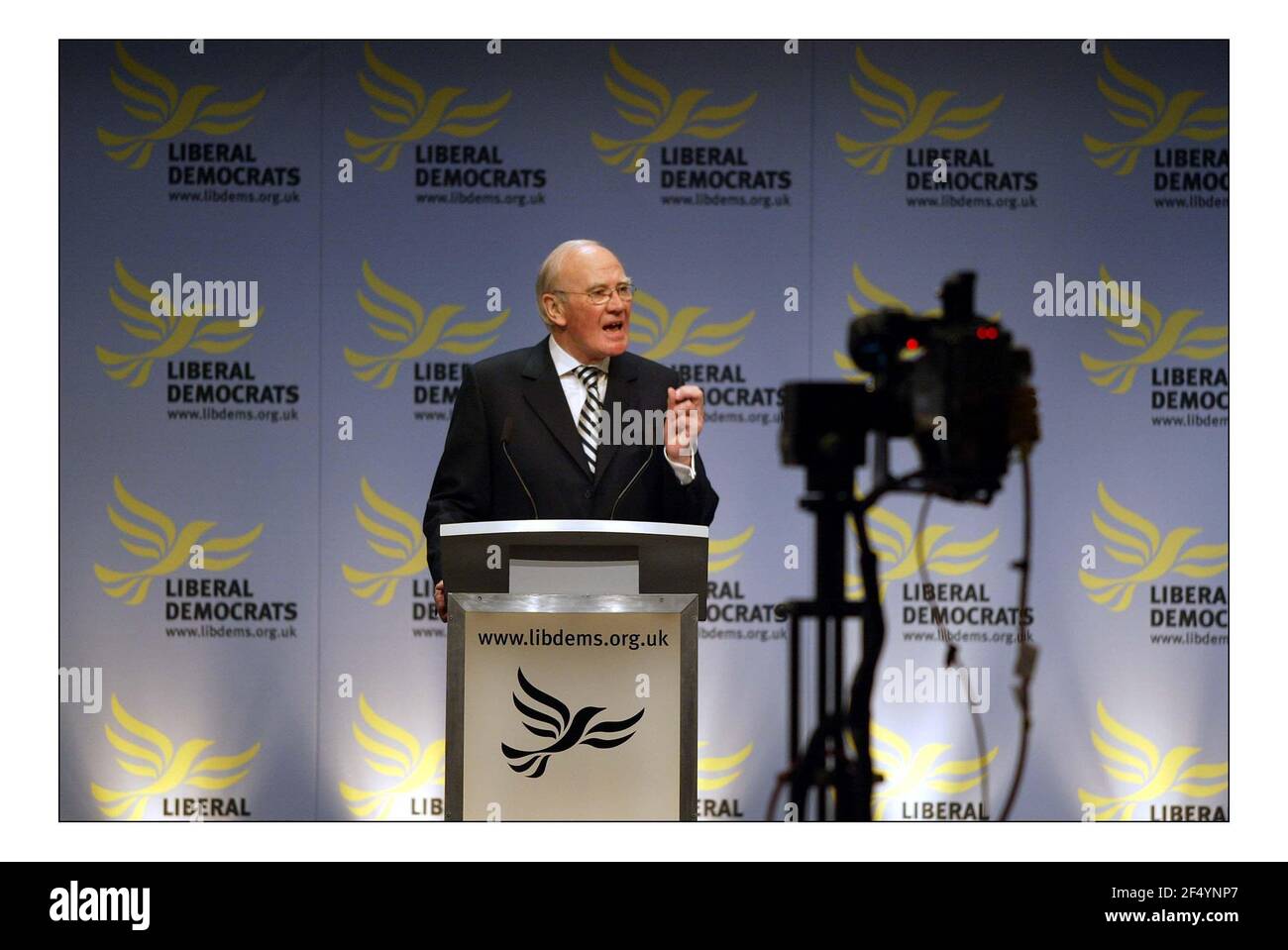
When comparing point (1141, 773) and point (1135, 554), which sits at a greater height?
point (1135, 554)

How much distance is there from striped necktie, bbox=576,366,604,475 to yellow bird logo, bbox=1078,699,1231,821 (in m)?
2.32

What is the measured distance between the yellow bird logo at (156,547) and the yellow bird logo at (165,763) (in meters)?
0.39

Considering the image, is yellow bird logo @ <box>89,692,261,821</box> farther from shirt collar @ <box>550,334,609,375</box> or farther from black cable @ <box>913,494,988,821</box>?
black cable @ <box>913,494,988,821</box>

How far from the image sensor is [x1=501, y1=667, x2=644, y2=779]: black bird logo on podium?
→ 268 centimetres

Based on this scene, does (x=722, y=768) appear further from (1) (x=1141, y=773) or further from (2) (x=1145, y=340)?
(2) (x=1145, y=340)

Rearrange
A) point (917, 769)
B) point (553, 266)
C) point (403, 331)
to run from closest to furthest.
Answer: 1. point (553, 266)
2. point (917, 769)
3. point (403, 331)

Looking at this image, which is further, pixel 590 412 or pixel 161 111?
pixel 161 111

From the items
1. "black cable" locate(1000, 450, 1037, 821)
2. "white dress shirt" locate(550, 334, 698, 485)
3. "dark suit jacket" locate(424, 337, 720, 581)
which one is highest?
"white dress shirt" locate(550, 334, 698, 485)

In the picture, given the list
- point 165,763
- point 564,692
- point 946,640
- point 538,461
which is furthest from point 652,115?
point 165,763

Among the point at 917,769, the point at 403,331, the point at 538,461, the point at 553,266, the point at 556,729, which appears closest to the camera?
the point at 556,729

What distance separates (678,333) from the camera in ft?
16.0

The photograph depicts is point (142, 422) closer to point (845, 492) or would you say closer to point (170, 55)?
point (170, 55)

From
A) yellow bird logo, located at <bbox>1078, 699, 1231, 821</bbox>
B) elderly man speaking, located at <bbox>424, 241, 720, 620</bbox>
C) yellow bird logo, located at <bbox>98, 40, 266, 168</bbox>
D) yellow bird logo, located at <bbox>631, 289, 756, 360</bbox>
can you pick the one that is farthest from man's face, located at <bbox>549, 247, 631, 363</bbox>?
yellow bird logo, located at <bbox>1078, 699, 1231, 821</bbox>

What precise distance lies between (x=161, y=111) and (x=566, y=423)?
2.35 m
